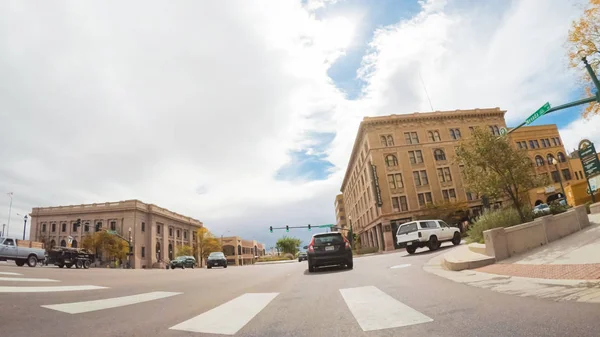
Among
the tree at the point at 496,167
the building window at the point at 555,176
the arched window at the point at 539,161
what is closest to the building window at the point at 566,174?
the building window at the point at 555,176

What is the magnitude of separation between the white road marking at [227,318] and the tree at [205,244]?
7448cm

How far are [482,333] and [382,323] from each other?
999 mm

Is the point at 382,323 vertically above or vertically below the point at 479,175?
below

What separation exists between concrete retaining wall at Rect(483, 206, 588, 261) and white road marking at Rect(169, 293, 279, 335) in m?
7.03

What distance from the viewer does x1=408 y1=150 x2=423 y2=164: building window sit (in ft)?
153

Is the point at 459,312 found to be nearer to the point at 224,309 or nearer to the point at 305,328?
the point at 305,328

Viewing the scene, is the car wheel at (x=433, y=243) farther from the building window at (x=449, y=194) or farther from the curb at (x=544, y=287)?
the building window at (x=449, y=194)

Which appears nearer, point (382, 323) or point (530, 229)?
point (382, 323)

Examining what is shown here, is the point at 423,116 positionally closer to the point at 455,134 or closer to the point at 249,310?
the point at 455,134

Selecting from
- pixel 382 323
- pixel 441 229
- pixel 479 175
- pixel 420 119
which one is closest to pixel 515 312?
pixel 382 323

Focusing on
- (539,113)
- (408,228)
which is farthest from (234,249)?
(539,113)

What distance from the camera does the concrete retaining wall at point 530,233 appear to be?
29.3 feet

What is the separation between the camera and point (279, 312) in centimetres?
450

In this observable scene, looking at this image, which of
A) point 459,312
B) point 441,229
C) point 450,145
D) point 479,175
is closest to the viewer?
point 459,312
